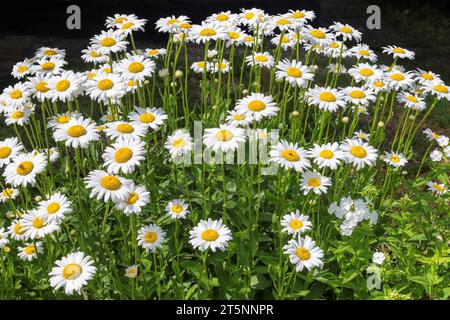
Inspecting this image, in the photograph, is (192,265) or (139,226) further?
(139,226)

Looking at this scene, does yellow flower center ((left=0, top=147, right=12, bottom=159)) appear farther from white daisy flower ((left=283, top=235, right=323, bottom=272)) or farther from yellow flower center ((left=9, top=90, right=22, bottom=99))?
white daisy flower ((left=283, top=235, right=323, bottom=272))

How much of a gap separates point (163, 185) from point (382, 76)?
1.80 metres

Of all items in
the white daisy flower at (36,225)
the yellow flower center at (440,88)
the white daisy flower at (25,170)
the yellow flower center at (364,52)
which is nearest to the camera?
the white daisy flower at (36,225)

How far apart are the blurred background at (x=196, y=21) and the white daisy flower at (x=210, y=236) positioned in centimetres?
521

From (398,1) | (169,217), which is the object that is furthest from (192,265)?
(398,1)

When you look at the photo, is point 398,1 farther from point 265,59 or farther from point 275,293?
point 275,293

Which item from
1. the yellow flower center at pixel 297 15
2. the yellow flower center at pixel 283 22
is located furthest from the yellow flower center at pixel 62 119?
the yellow flower center at pixel 297 15

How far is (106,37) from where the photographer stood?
11.4ft

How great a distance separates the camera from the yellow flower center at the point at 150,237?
2896mm

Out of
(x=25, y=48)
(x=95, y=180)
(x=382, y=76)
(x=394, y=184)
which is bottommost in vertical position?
(x=25, y=48)

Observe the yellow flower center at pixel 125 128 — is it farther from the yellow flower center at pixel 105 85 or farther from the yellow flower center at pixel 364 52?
A: the yellow flower center at pixel 364 52

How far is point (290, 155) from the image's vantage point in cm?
284

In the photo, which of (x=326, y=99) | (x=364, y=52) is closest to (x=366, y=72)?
(x=364, y=52)

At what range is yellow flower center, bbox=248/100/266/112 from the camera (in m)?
3.00
